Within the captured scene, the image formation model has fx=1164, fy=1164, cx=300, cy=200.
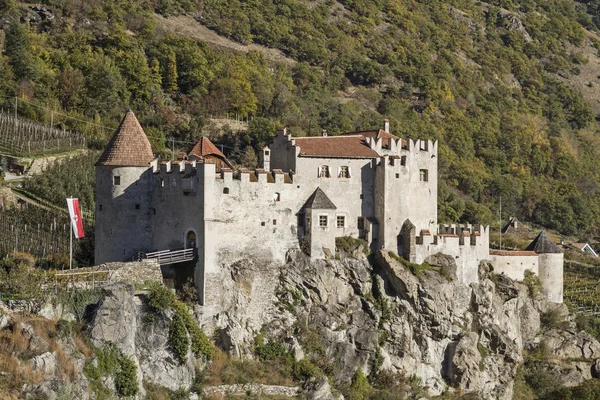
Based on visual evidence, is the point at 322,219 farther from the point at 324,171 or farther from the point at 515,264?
the point at 515,264

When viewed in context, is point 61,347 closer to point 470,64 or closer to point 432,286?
point 432,286

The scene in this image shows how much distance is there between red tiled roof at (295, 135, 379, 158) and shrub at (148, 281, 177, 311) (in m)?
11.8

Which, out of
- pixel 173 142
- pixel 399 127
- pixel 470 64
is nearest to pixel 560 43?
pixel 470 64

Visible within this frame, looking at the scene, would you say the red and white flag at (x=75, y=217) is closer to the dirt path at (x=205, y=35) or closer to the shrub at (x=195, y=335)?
the shrub at (x=195, y=335)

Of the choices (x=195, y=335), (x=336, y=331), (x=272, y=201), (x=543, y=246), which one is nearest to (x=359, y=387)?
(x=336, y=331)

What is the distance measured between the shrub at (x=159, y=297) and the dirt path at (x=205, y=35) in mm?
69437

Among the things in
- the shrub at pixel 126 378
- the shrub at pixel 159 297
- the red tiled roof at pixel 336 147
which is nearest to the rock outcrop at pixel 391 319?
the shrub at pixel 159 297

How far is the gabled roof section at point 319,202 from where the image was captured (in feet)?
Result: 207

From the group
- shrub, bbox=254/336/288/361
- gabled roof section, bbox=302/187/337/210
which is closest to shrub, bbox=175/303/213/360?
shrub, bbox=254/336/288/361

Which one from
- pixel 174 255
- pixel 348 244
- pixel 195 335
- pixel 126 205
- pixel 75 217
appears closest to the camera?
pixel 195 335

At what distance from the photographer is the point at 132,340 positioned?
55781 millimetres

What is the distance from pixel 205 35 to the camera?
12925 cm

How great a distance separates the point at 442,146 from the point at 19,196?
60.9 metres

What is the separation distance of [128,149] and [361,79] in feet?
253
